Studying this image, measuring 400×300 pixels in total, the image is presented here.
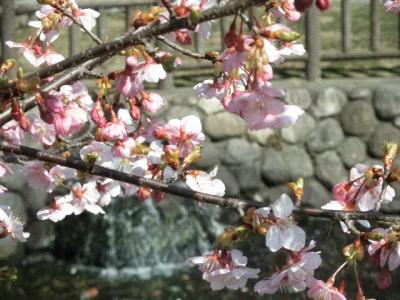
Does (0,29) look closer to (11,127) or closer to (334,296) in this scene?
(11,127)

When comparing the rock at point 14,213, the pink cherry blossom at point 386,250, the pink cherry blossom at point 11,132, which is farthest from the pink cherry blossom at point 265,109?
the rock at point 14,213

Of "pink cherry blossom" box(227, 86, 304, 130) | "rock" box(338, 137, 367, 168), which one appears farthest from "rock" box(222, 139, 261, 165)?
"pink cherry blossom" box(227, 86, 304, 130)

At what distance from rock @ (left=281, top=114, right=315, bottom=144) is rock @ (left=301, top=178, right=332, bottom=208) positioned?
0.33 m

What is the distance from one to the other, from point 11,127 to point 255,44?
4.00 ft

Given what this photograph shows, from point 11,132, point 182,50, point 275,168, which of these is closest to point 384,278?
point 182,50

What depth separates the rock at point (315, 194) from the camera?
6.25 metres

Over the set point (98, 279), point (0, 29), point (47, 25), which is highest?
point (47, 25)

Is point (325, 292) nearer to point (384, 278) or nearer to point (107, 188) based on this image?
point (384, 278)

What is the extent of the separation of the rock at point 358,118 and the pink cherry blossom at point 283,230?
186 inches

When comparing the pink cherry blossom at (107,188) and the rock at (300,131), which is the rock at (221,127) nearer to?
the rock at (300,131)

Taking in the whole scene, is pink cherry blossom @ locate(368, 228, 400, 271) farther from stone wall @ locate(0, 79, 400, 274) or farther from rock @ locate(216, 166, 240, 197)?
rock @ locate(216, 166, 240, 197)

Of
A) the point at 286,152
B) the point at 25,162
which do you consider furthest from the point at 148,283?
the point at 25,162

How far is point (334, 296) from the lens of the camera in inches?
67.2

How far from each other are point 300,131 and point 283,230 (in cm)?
474
